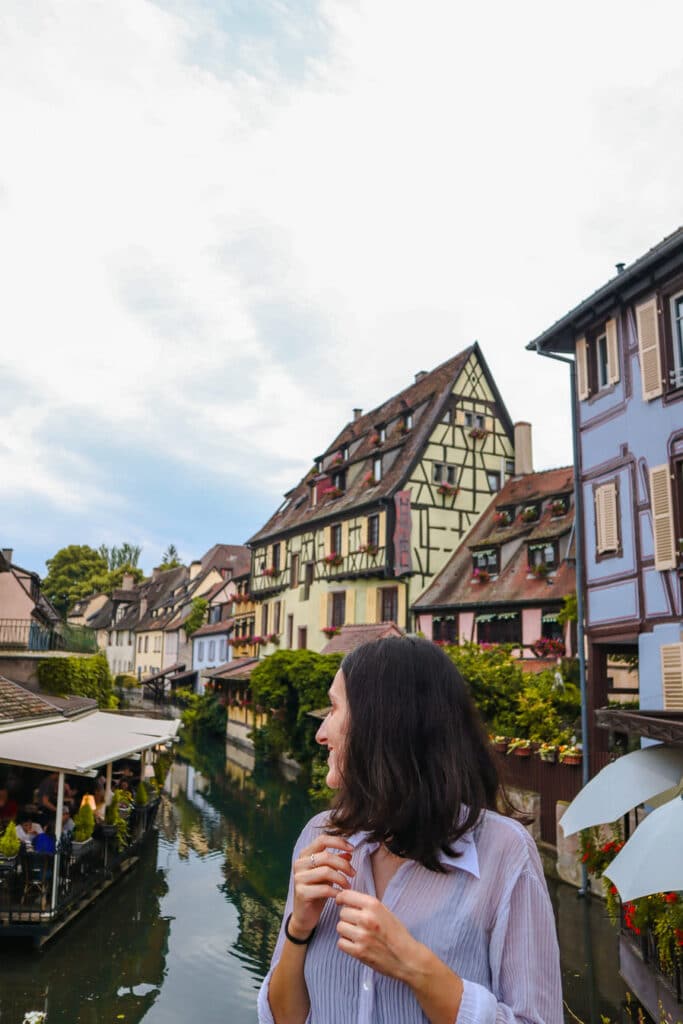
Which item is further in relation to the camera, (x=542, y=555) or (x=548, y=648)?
(x=542, y=555)

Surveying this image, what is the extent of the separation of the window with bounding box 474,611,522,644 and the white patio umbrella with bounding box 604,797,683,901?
16438 mm

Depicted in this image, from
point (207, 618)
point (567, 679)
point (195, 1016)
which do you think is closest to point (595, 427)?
point (567, 679)

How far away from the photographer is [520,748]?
14.9m

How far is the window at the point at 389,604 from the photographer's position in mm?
26766

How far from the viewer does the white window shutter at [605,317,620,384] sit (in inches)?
513

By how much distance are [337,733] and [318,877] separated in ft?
0.99

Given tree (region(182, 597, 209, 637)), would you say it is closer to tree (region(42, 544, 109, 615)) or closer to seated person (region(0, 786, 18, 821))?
tree (region(42, 544, 109, 615))

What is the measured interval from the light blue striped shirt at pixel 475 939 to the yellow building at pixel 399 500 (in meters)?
24.6

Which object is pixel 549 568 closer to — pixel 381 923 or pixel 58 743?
pixel 58 743

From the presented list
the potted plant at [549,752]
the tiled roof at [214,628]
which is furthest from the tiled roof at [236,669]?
the potted plant at [549,752]

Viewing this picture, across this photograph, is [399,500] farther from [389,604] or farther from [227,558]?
[227,558]

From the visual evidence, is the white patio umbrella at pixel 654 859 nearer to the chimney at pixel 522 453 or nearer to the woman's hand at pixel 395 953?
the woman's hand at pixel 395 953

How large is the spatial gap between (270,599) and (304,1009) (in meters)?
35.2

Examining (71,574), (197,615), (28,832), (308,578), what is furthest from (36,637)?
(71,574)
